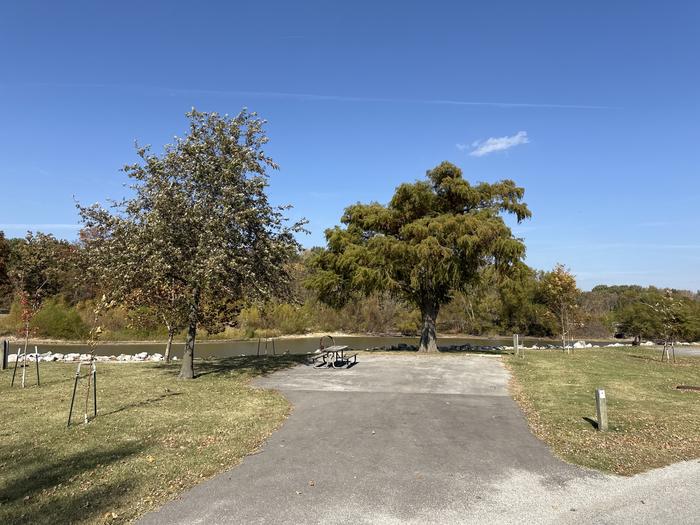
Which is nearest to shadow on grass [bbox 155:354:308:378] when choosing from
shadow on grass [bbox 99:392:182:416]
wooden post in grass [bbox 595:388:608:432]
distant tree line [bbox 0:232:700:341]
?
shadow on grass [bbox 99:392:182:416]

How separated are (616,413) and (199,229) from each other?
1241cm

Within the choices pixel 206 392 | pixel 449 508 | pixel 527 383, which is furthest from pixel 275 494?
pixel 527 383

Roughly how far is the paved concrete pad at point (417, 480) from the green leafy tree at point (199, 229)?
5.09 metres

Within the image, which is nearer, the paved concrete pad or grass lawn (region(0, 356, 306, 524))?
the paved concrete pad

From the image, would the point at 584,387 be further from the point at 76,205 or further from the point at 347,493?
the point at 76,205

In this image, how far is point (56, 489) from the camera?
19.1 feet

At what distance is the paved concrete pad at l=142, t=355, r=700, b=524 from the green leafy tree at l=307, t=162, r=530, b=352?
1256 centimetres

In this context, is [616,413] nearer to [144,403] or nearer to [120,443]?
[120,443]

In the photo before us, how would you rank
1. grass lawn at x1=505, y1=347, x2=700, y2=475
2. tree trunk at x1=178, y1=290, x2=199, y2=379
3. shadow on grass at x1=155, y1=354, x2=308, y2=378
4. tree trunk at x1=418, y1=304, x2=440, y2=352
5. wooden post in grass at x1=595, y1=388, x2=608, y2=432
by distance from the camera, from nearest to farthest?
grass lawn at x1=505, y1=347, x2=700, y2=475 → wooden post in grass at x1=595, y1=388, x2=608, y2=432 → tree trunk at x1=178, y1=290, x2=199, y2=379 → shadow on grass at x1=155, y1=354, x2=308, y2=378 → tree trunk at x1=418, y1=304, x2=440, y2=352

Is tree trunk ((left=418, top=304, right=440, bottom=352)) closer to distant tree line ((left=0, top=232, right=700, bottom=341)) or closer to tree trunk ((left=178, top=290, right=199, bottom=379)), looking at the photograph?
distant tree line ((left=0, top=232, right=700, bottom=341))

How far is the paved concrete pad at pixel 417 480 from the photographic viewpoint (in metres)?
5.41

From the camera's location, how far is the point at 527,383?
1502cm

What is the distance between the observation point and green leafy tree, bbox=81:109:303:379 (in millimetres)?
13086

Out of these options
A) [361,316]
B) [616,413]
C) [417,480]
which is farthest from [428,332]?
[361,316]
